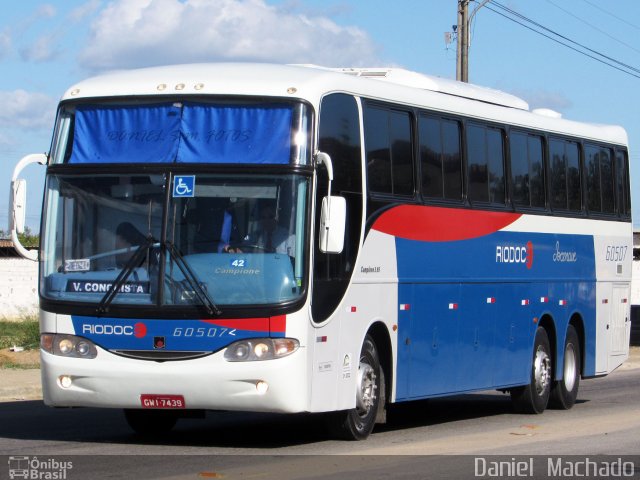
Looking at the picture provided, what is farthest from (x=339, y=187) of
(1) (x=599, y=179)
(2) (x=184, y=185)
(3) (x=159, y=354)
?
(1) (x=599, y=179)

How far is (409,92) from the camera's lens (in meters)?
14.9

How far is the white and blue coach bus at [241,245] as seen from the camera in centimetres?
1201

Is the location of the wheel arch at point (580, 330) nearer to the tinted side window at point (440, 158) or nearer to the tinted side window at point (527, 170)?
the tinted side window at point (527, 170)

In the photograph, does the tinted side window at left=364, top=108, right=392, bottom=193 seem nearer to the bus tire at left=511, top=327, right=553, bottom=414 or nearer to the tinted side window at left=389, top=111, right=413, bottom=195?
the tinted side window at left=389, top=111, right=413, bottom=195

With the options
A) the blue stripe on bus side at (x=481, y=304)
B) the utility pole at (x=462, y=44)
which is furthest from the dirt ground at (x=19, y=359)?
the utility pole at (x=462, y=44)

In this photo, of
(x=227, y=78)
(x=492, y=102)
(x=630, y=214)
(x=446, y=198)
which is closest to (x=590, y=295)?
(x=630, y=214)

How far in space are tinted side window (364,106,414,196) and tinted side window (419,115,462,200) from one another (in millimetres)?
376

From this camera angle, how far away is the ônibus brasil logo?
1670 centimetres

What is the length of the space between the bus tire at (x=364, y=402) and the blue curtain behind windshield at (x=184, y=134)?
8.07ft

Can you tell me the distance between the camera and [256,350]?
39.2ft

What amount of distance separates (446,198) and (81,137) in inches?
180

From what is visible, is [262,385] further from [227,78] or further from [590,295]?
[590,295]

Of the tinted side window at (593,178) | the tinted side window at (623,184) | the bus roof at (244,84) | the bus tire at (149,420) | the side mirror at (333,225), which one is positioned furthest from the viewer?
the tinted side window at (623,184)

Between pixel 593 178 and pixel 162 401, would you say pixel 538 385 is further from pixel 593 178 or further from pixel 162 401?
pixel 162 401
